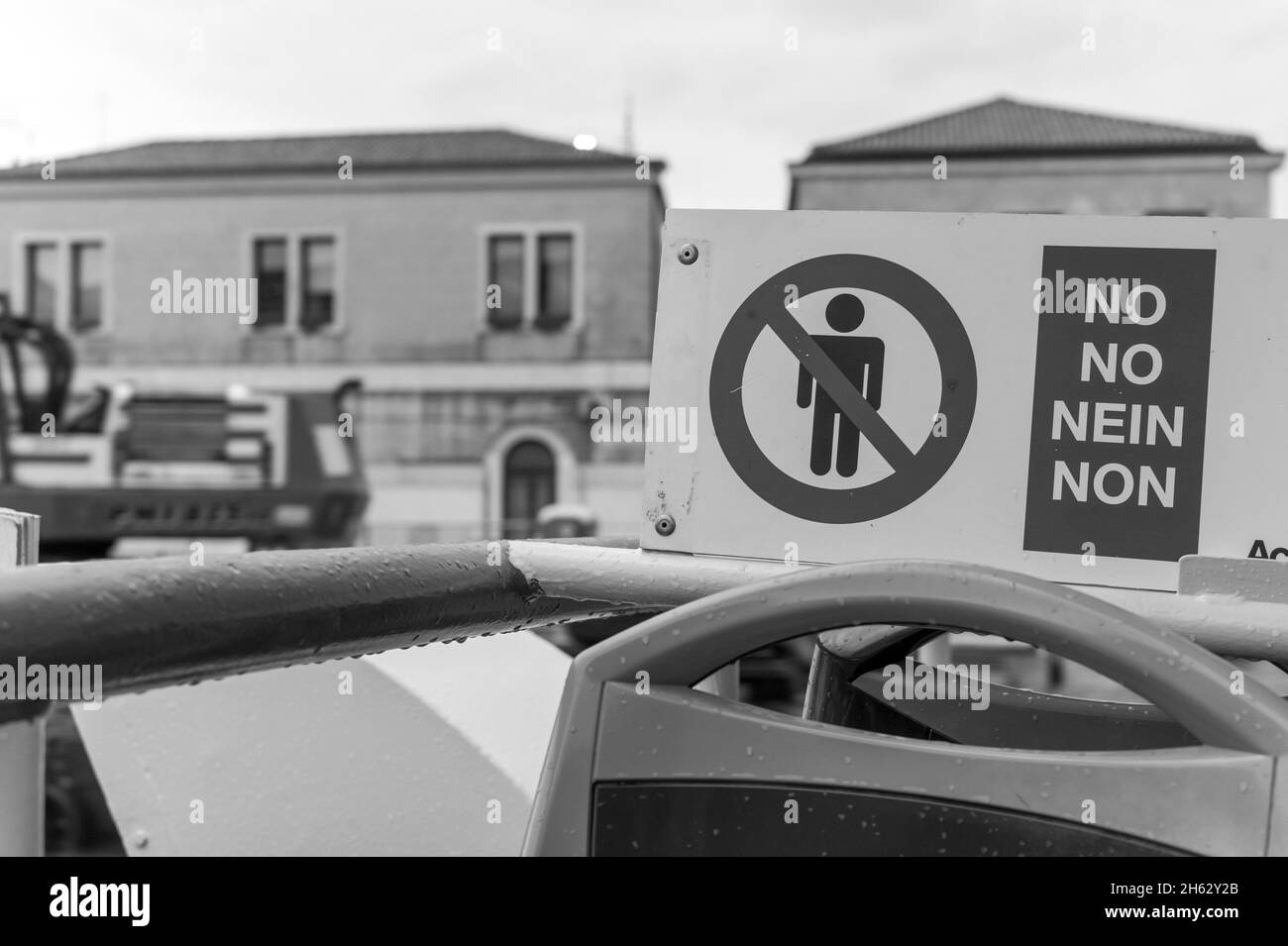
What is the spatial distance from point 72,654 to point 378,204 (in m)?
28.1

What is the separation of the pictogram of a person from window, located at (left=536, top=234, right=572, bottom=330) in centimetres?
2620

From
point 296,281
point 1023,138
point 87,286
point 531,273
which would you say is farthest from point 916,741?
point 87,286

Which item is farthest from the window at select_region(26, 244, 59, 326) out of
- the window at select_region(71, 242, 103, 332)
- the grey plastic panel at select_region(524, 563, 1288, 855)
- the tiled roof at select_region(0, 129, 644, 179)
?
the grey plastic panel at select_region(524, 563, 1288, 855)

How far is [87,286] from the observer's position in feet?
93.1

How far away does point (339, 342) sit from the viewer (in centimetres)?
2788

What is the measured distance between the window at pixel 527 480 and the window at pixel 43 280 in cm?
1082

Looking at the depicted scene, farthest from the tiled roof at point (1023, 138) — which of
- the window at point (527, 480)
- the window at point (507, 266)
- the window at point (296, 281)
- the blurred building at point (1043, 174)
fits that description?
the window at point (296, 281)

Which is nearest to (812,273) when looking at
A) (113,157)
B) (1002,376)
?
(1002,376)

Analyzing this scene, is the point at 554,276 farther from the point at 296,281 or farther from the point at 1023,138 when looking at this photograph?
the point at 1023,138

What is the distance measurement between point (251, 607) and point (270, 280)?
2874 centimetres

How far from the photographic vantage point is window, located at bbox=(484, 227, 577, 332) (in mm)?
27453

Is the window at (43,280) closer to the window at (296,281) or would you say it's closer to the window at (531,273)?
the window at (296,281)

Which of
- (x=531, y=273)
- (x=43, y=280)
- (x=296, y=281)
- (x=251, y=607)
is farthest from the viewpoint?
(x=43, y=280)

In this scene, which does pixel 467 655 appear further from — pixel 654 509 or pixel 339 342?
pixel 339 342
